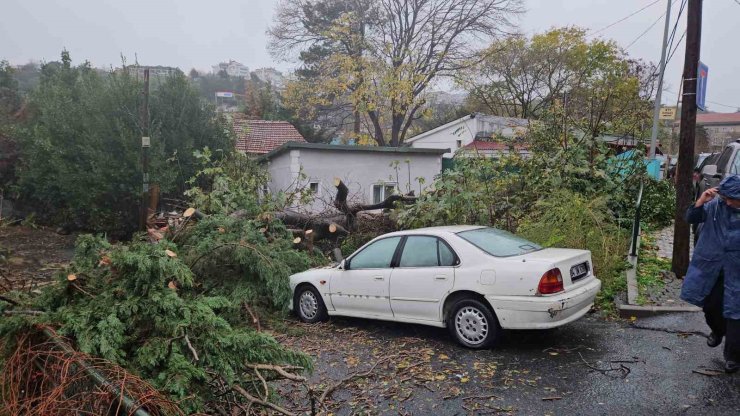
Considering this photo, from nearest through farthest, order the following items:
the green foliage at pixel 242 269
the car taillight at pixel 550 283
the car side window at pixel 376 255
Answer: the car taillight at pixel 550 283, the car side window at pixel 376 255, the green foliage at pixel 242 269

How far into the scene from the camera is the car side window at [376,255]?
680 cm

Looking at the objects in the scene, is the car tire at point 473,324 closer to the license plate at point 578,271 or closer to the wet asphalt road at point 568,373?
the wet asphalt road at point 568,373

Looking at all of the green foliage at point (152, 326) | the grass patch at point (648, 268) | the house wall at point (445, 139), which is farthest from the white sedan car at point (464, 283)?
the house wall at point (445, 139)

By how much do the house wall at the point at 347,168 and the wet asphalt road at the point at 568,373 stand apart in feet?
35.9

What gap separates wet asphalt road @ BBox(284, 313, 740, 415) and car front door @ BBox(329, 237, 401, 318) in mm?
411

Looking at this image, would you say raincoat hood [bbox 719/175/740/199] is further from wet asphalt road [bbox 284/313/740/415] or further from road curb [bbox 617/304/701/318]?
road curb [bbox 617/304/701/318]

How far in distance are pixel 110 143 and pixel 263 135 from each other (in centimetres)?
765

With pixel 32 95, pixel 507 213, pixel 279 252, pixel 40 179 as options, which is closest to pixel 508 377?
pixel 279 252

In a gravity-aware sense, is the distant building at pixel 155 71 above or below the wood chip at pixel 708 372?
above

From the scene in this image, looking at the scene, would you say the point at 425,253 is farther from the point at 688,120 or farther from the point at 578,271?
the point at 688,120

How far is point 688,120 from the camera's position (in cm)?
751

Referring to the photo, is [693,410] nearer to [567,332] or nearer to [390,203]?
[567,332]

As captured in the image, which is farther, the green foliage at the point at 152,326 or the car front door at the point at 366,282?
the car front door at the point at 366,282

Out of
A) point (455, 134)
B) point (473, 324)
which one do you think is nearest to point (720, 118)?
point (455, 134)
